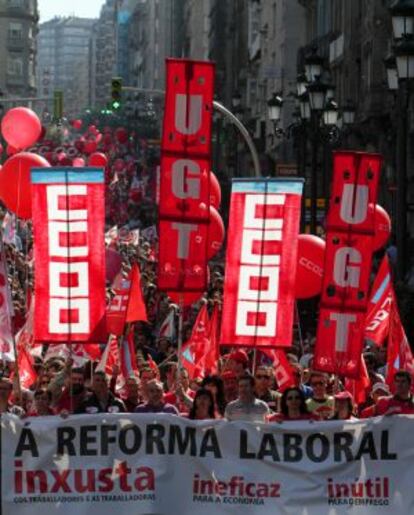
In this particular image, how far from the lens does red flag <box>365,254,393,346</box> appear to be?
1617 cm

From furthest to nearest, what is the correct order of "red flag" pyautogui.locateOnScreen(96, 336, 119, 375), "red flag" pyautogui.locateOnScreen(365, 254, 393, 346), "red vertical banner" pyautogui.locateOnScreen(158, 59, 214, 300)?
"red flag" pyautogui.locateOnScreen(365, 254, 393, 346) → "red flag" pyautogui.locateOnScreen(96, 336, 119, 375) → "red vertical banner" pyautogui.locateOnScreen(158, 59, 214, 300)

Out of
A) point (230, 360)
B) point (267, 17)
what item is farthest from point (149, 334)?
point (267, 17)

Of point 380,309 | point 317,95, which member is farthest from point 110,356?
point 317,95

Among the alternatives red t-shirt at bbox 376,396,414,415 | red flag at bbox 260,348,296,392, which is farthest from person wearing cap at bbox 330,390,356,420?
red flag at bbox 260,348,296,392

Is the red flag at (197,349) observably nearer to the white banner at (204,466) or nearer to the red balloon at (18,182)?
the white banner at (204,466)

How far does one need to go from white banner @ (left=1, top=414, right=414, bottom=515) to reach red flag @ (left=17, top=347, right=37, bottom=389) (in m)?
4.87

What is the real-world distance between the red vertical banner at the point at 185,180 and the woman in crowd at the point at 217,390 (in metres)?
1.14

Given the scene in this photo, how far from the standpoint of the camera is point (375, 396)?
13.3m

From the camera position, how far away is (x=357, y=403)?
14148mm

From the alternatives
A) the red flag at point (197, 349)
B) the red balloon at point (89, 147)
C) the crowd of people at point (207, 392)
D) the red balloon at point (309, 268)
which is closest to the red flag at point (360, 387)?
the crowd of people at point (207, 392)

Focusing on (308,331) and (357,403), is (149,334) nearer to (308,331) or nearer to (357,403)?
(308,331)

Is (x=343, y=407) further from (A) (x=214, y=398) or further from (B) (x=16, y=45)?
(B) (x=16, y=45)

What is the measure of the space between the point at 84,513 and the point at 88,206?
2572mm

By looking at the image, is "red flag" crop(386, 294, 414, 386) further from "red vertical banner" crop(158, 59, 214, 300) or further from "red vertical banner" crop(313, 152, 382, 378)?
"red vertical banner" crop(158, 59, 214, 300)
